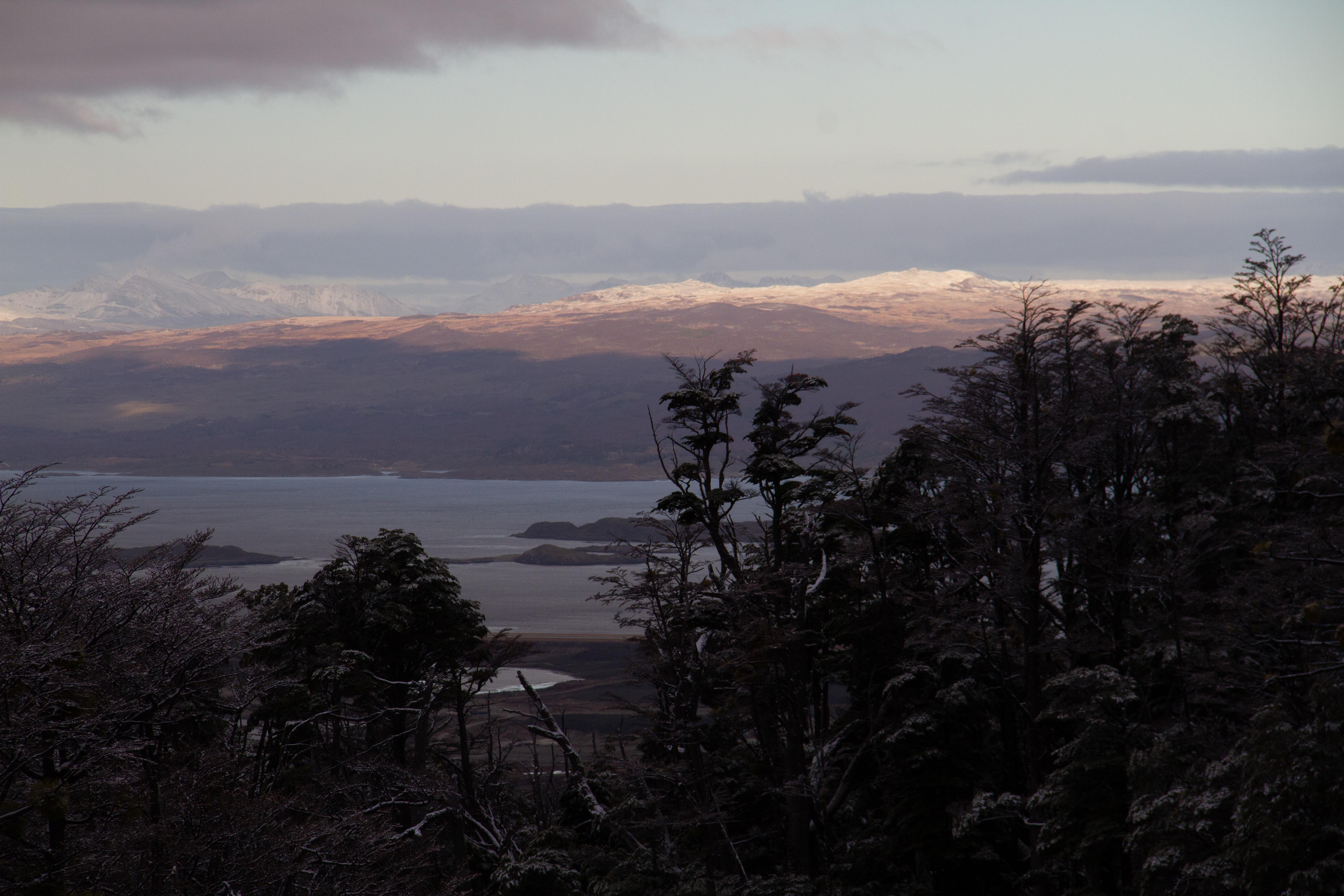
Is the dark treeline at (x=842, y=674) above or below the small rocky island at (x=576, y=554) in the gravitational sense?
above

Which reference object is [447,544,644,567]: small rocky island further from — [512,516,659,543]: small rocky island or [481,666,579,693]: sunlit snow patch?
[481,666,579,693]: sunlit snow patch

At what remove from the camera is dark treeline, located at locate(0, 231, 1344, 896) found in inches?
645

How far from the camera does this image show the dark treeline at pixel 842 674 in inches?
645

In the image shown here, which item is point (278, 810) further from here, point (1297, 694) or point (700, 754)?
point (1297, 694)

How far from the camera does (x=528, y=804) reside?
4159 cm

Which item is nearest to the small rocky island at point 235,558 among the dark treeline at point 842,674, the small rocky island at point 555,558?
the small rocky island at point 555,558

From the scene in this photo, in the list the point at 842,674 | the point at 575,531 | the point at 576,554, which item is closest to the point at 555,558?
the point at 576,554

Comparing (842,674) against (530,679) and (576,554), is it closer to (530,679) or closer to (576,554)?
(530,679)

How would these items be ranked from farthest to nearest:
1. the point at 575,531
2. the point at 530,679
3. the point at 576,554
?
1. the point at 575,531
2. the point at 576,554
3. the point at 530,679

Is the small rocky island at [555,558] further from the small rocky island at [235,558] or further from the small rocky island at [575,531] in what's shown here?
the small rocky island at [235,558]

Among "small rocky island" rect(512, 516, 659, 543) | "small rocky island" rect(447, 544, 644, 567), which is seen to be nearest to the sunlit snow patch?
"small rocky island" rect(447, 544, 644, 567)

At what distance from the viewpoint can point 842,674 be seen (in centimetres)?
3070

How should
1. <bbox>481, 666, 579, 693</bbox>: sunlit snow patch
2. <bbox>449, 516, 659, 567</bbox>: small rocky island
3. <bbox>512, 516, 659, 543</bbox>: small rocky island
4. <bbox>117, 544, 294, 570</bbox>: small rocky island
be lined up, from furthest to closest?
<bbox>512, 516, 659, 543</bbox>: small rocky island < <bbox>449, 516, 659, 567</bbox>: small rocky island < <bbox>117, 544, 294, 570</bbox>: small rocky island < <bbox>481, 666, 579, 693</bbox>: sunlit snow patch

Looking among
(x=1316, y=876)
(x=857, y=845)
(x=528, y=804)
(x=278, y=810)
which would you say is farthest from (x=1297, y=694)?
(x=528, y=804)
